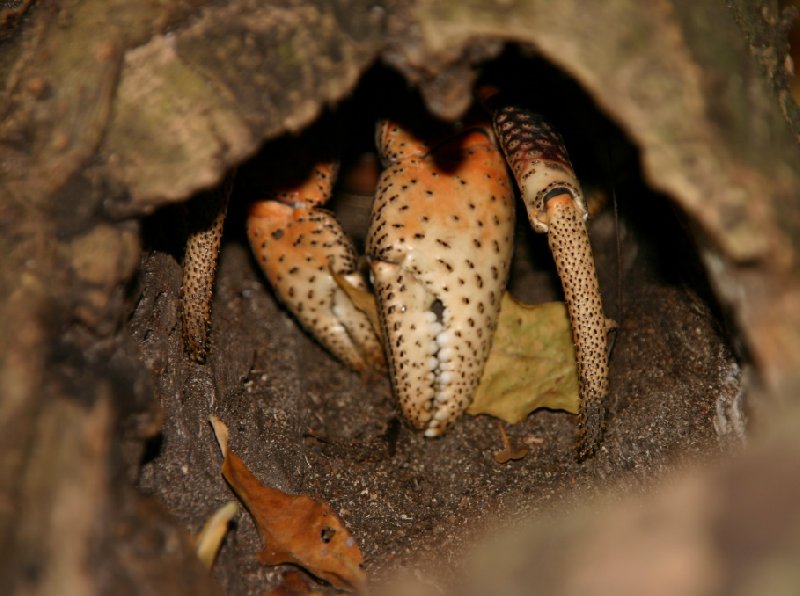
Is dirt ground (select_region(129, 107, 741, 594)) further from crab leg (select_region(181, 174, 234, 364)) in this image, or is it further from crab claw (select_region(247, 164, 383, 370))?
crab claw (select_region(247, 164, 383, 370))

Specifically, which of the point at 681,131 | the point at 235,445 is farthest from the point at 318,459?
the point at 681,131

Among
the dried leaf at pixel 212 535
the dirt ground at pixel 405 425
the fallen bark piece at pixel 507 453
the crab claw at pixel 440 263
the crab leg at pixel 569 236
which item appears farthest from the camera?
the fallen bark piece at pixel 507 453

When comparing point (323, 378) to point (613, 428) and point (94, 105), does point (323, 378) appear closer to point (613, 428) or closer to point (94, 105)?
point (613, 428)

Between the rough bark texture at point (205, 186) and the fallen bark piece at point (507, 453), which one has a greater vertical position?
the rough bark texture at point (205, 186)

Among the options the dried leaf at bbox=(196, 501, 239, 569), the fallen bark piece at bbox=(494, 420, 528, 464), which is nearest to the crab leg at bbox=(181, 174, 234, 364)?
the dried leaf at bbox=(196, 501, 239, 569)

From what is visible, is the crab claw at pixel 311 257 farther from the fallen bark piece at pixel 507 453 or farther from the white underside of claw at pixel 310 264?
the fallen bark piece at pixel 507 453

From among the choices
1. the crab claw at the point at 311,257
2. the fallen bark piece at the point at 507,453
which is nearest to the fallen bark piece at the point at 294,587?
the fallen bark piece at the point at 507,453

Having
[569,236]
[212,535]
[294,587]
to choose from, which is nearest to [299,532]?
[294,587]

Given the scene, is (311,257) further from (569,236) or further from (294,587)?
(294,587)
